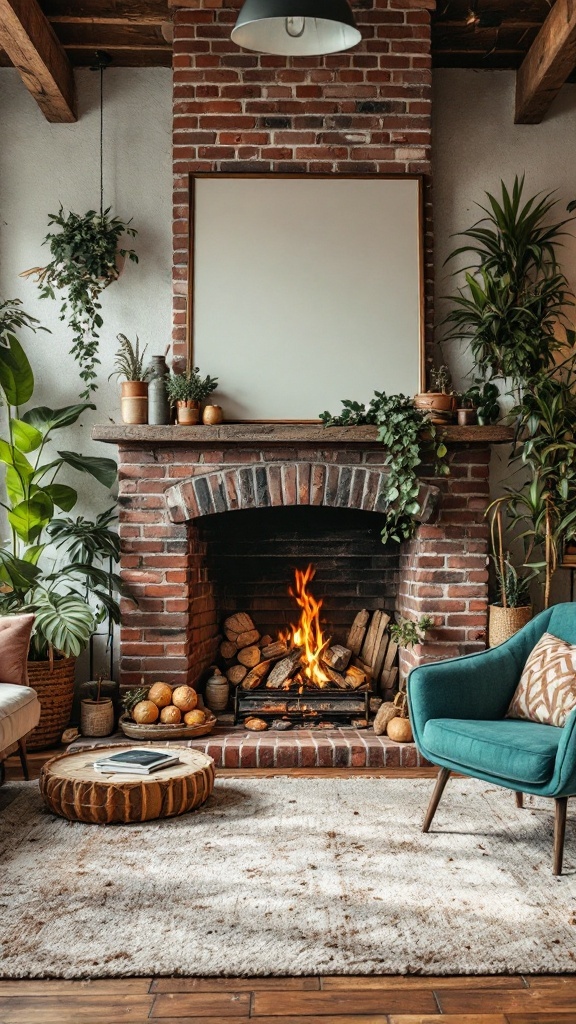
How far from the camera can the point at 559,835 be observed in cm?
275

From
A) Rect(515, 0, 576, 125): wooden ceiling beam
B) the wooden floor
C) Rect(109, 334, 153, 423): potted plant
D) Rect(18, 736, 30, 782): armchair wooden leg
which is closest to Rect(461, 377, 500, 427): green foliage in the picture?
Rect(515, 0, 576, 125): wooden ceiling beam

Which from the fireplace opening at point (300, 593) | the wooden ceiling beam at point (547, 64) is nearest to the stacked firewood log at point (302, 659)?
the fireplace opening at point (300, 593)

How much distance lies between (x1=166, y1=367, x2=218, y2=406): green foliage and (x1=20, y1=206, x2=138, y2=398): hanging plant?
50cm

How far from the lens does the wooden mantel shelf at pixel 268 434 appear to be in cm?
400

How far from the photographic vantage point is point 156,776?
10.4 ft

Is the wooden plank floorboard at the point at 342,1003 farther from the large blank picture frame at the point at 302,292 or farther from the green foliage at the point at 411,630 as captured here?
the large blank picture frame at the point at 302,292

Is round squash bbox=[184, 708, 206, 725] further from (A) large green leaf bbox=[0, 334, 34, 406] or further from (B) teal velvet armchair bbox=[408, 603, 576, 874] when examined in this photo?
(A) large green leaf bbox=[0, 334, 34, 406]

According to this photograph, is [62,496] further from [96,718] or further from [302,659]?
[302,659]

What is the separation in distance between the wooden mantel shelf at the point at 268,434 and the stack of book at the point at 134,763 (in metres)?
1.40

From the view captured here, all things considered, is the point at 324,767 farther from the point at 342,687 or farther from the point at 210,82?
the point at 210,82

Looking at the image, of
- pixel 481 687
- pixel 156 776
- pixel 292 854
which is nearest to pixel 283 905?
pixel 292 854

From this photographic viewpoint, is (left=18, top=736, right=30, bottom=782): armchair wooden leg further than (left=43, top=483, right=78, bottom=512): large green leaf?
No

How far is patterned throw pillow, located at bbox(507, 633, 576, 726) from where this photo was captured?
3.10 meters

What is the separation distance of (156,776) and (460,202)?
3090mm
